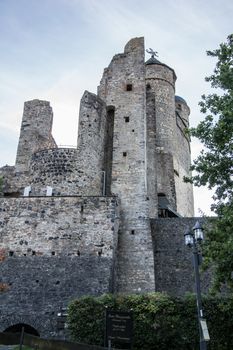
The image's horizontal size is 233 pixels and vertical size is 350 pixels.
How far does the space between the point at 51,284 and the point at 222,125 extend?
10.1m

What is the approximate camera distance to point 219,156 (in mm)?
13195

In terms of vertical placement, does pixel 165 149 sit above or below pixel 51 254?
above

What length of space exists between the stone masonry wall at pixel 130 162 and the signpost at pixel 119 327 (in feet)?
21.8

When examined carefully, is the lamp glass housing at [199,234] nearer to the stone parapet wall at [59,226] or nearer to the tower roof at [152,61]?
the stone parapet wall at [59,226]

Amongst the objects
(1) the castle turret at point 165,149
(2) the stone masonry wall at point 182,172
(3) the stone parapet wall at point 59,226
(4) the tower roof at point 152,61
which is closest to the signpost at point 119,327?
(3) the stone parapet wall at point 59,226

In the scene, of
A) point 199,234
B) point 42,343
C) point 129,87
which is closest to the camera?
point 199,234

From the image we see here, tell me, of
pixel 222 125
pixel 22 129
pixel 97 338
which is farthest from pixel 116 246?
pixel 22 129

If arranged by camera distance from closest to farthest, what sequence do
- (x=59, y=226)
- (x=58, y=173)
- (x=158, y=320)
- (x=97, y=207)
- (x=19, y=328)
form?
1. (x=158, y=320)
2. (x=19, y=328)
3. (x=59, y=226)
4. (x=97, y=207)
5. (x=58, y=173)

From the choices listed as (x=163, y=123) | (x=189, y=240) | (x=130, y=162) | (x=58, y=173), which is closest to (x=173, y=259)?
(x=130, y=162)

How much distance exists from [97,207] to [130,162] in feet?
15.8

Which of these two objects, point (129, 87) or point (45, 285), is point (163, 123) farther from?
point (45, 285)

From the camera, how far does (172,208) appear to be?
2580 centimetres

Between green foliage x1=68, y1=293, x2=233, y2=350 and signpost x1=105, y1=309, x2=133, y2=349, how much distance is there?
0.87 meters

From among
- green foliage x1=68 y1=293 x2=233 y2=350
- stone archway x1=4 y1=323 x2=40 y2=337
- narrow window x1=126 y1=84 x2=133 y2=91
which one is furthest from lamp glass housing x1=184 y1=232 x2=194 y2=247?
narrow window x1=126 y1=84 x2=133 y2=91
